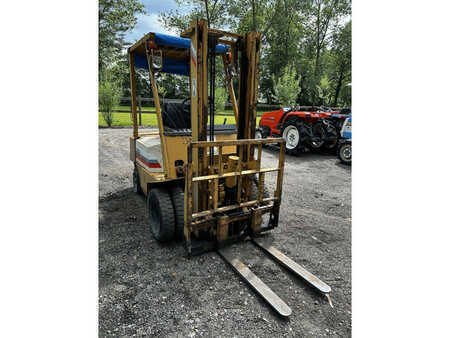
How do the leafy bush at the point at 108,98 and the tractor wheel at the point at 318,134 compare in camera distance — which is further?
the leafy bush at the point at 108,98

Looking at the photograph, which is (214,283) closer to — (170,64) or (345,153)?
(170,64)

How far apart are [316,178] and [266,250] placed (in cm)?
421

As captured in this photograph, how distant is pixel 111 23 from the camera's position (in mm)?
21922

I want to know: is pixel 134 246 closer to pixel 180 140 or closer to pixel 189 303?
pixel 189 303

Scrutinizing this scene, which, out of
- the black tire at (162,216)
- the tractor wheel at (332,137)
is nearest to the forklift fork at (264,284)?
the black tire at (162,216)

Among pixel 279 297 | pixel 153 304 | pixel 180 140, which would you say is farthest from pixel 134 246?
pixel 279 297

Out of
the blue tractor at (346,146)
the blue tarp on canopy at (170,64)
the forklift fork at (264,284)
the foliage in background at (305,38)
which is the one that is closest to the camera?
the forklift fork at (264,284)

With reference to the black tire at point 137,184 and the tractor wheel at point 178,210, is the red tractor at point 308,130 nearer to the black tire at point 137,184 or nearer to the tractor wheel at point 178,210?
the black tire at point 137,184

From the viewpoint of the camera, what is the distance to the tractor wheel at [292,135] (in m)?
9.35

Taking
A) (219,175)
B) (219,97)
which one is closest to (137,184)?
(219,175)

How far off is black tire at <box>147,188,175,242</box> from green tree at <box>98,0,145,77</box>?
2151 centimetres

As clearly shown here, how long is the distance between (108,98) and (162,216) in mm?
13664

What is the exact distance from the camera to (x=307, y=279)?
8.59 feet

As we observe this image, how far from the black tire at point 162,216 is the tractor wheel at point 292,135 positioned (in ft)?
22.8
